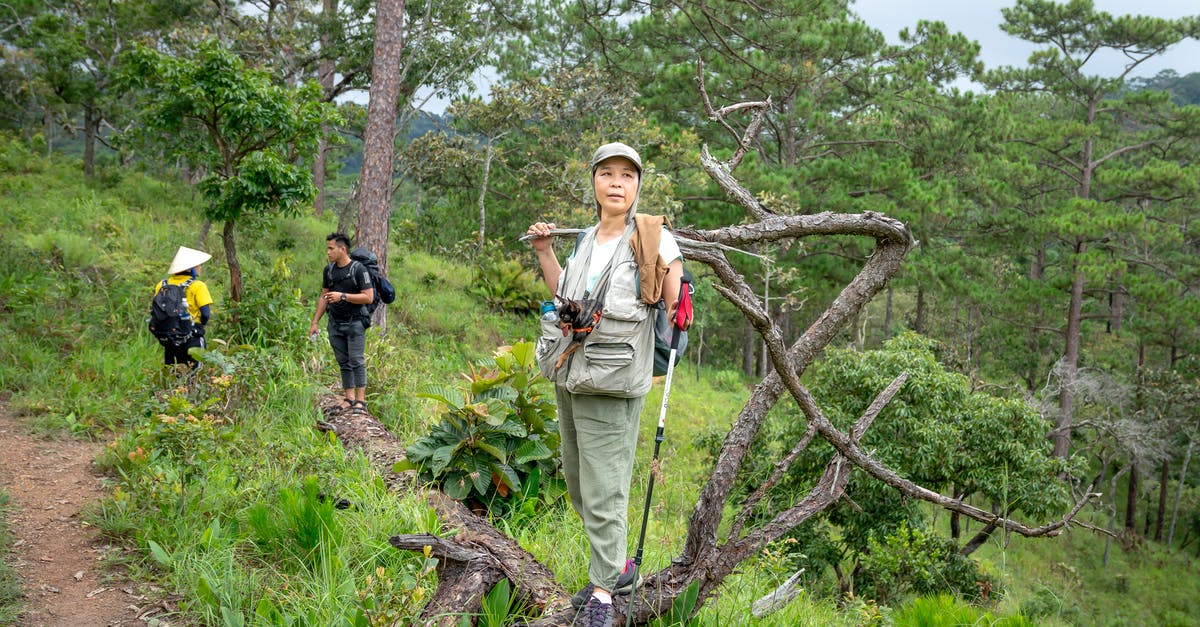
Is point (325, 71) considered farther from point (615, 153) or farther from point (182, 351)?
point (615, 153)

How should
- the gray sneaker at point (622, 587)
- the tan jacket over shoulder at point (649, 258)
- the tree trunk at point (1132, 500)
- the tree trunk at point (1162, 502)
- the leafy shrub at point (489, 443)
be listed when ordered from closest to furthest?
the tan jacket over shoulder at point (649, 258) < the gray sneaker at point (622, 587) < the leafy shrub at point (489, 443) < the tree trunk at point (1132, 500) < the tree trunk at point (1162, 502)

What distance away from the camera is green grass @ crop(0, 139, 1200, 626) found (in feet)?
11.5

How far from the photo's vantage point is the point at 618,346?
2.72 m

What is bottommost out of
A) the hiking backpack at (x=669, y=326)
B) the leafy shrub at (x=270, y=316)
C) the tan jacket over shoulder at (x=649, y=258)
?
the leafy shrub at (x=270, y=316)

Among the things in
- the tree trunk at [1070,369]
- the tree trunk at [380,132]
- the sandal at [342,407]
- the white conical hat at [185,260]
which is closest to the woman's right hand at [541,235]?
the sandal at [342,407]

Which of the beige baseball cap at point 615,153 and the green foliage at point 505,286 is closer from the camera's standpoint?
the beige baseball cap at point 615,153

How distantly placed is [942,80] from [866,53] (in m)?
3.36

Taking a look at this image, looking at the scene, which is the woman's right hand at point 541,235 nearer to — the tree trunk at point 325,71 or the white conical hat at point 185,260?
the white conical hat at point 185,260

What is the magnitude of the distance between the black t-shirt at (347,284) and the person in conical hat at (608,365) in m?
3.38

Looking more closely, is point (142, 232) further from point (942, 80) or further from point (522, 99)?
point (942, 80)

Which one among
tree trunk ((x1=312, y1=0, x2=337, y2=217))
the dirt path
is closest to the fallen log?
the dirt path

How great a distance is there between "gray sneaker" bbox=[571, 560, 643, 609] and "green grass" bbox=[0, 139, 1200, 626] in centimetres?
30

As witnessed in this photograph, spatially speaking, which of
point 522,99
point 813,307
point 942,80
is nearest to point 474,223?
point 522,99

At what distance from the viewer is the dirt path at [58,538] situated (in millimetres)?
3559
